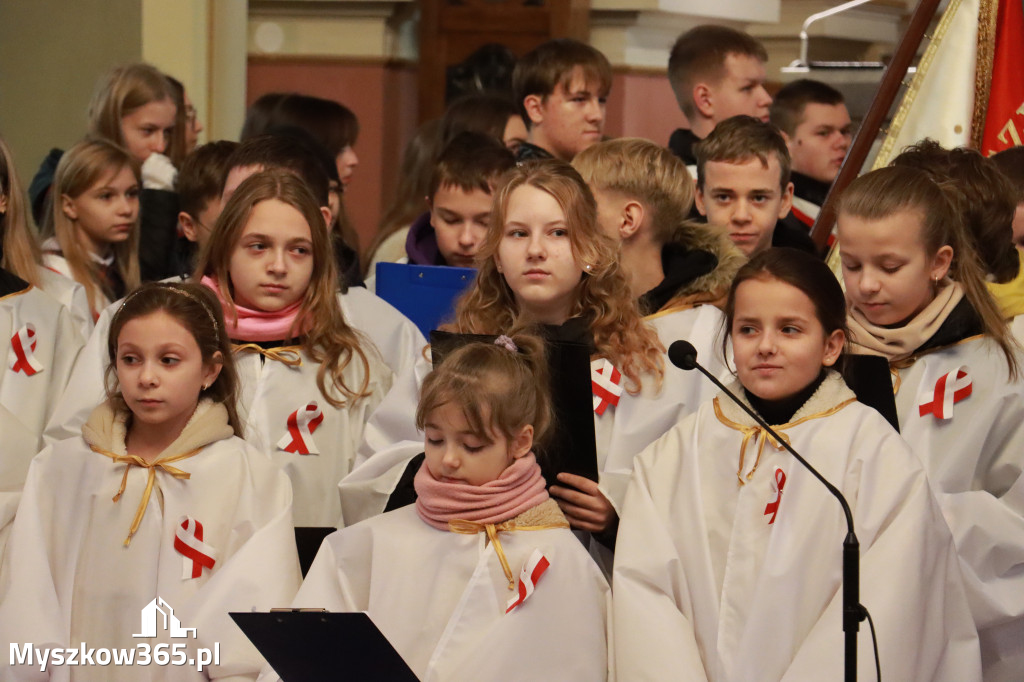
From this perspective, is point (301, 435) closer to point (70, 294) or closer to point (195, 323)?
point (195, 323)

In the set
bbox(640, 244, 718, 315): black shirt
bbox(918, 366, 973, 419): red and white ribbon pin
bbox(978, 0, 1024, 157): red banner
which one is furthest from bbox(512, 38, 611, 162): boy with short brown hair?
bbox(918, 366, 973, 419): red and white ribbon pin

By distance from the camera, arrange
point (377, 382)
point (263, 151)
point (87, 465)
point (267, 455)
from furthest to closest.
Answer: point (263, 151), point (377, 382), point (267, 455), point (87, 465)

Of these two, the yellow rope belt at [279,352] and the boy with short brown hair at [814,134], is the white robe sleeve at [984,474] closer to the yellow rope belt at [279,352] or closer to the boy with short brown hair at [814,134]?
the yellow rope belt at [279,352]

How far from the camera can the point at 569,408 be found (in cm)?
389

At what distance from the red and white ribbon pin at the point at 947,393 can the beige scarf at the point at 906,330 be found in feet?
0.41

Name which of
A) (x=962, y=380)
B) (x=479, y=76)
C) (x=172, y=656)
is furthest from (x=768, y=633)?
(x=479, y=76)

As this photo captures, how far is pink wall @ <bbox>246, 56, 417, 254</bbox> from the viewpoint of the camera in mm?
10539

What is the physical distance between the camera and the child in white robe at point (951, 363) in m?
4.17

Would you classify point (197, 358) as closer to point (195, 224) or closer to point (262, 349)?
point (262, 349)

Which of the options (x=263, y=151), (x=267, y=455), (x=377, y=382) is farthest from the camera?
(x=263, y=151)

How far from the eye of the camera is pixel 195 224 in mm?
5621

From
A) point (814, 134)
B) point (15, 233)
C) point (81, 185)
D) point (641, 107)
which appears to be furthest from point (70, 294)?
point (641, 107)

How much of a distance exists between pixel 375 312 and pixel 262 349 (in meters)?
0.52

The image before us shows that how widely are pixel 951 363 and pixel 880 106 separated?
1.66 metres
